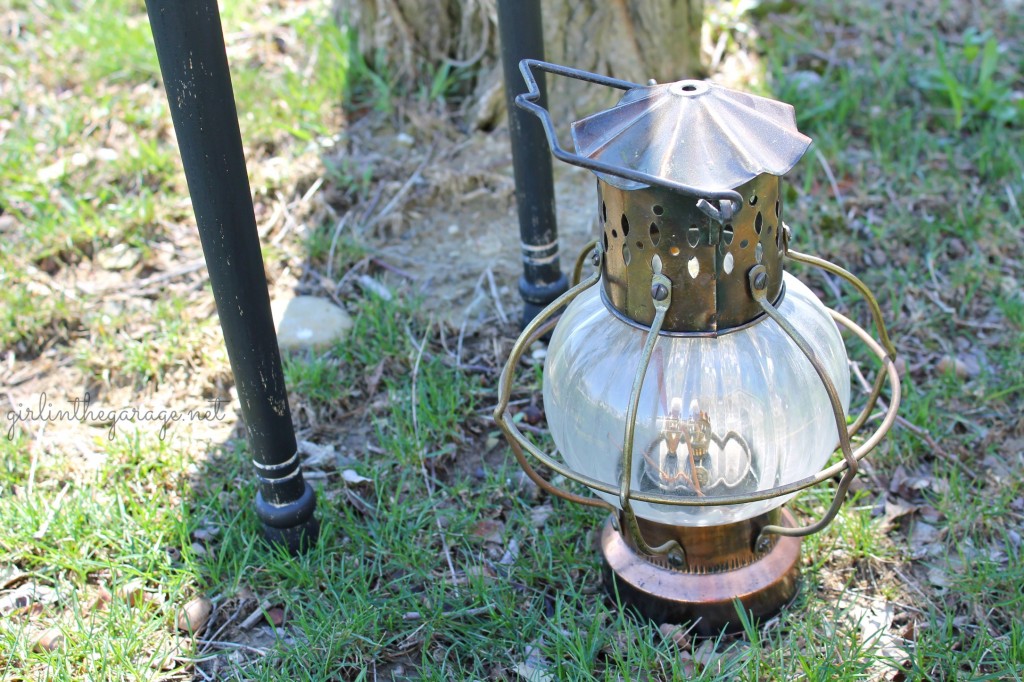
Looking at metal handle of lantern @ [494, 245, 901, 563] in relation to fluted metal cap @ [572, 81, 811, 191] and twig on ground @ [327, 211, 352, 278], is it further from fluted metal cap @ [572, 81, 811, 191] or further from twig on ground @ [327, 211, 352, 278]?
twig on ground @ [327, 211, 352, 278]

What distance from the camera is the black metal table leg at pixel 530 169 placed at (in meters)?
2.29

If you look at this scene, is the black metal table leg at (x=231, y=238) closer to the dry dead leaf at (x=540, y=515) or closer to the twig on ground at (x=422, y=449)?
the twig on ground at (x=422, y=449)

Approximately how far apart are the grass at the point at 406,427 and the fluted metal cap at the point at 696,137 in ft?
2.95

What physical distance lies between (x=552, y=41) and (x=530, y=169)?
0.90 m

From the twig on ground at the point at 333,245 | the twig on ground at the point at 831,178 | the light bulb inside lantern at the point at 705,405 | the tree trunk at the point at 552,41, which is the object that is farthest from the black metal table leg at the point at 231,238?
the twig on ground at the point at 831,178

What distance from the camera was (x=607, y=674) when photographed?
1.83 metres

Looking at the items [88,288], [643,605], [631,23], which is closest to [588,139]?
[643,605]

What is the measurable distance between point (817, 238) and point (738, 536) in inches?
54.4

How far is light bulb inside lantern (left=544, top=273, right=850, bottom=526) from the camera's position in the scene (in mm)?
1632

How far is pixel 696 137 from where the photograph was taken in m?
1.52

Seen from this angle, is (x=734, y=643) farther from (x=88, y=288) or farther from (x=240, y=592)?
(x=88, y=288)

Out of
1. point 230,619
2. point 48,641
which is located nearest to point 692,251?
point 230,619

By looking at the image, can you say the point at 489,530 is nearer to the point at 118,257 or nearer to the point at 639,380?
the point at 639,380

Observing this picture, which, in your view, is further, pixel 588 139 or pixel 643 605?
pixel 643 605
